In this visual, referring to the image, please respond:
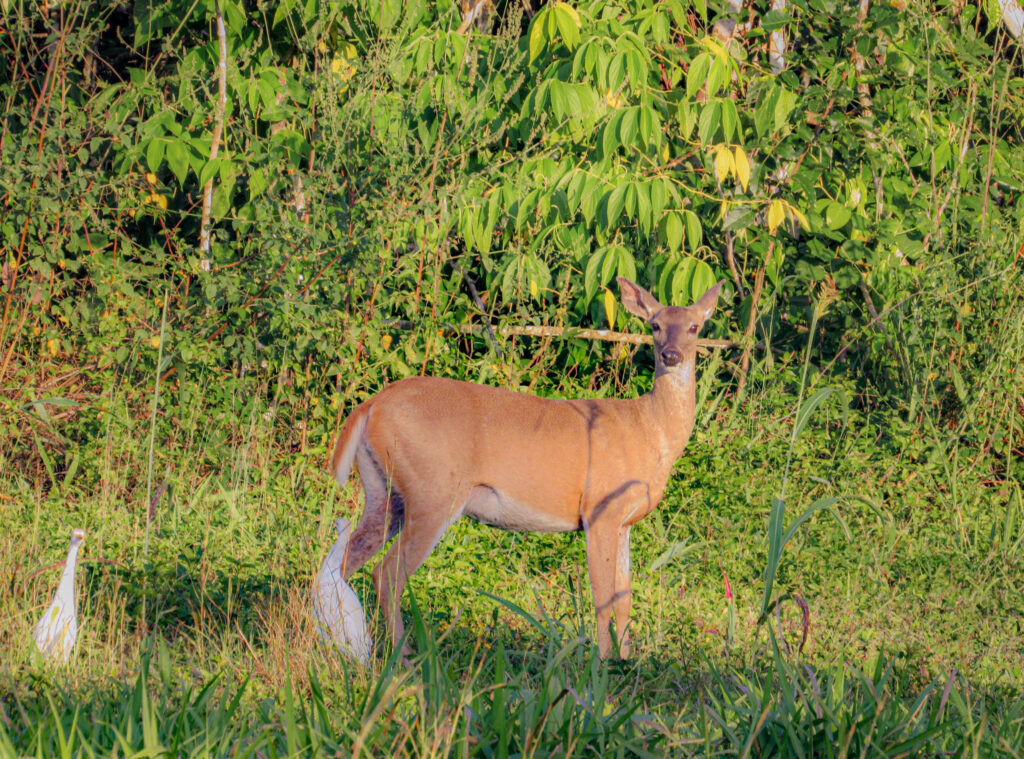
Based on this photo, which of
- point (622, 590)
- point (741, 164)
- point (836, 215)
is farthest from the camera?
point (836, 215)

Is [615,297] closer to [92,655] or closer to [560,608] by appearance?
[560,608]

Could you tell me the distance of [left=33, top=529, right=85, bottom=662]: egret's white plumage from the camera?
331cm

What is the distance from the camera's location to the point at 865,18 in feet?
23.3

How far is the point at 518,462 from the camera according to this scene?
4578 mm

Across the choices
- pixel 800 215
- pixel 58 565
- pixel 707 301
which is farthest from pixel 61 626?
pixel 800 215

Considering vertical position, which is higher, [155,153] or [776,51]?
[776,51]

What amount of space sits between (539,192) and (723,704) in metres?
3.54

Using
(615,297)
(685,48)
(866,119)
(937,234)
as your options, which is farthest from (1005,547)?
(685,48)

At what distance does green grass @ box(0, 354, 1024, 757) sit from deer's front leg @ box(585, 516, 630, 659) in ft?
0.55

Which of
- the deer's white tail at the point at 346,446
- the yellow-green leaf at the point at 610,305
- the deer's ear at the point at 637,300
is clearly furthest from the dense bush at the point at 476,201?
the deer's white tail at the point at 346,446

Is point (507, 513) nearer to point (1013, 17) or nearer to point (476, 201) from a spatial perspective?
point (476, 201)

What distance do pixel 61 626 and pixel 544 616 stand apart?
1.46m

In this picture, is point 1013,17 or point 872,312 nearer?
point 872,312

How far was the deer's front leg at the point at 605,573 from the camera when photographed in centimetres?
453
